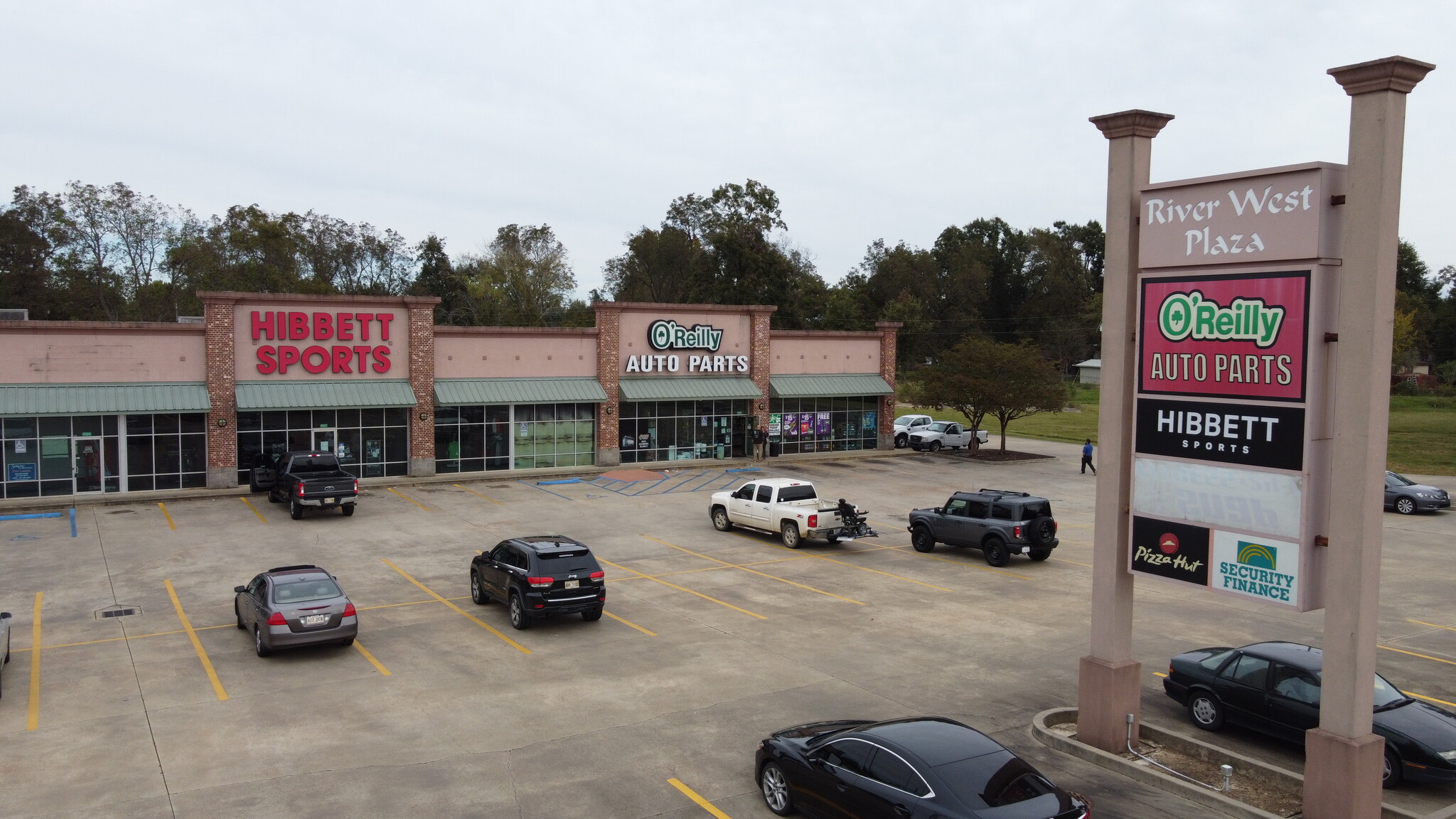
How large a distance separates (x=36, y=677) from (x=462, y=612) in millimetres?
7014

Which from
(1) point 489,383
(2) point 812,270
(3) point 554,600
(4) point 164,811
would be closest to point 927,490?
(1) point 489,383

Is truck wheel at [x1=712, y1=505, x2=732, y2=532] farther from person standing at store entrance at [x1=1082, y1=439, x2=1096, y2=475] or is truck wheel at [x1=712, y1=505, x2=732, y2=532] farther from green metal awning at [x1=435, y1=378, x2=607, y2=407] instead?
person standing at store entrance at [x1=1082, y1=439, x2=1096, y2=475]

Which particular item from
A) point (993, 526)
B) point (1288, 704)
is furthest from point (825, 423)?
point (1288, 704)

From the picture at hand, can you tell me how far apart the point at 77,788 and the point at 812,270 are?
4728 inches

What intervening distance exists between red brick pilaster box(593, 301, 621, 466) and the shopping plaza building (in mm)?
71

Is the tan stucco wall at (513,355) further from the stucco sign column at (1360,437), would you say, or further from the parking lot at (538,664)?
the stucco sign column at (1360,437)

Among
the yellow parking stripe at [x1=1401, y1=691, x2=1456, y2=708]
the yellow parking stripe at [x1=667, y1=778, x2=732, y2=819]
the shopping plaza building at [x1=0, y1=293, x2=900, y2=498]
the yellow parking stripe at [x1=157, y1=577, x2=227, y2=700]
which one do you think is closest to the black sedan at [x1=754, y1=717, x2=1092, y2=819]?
the yellow parking stripe at [x1=667, y1=778, x2=732, y2=819]

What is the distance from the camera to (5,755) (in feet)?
40.9

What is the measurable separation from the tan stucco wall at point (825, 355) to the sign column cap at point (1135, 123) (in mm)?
33722

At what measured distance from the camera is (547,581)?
59.6 ft

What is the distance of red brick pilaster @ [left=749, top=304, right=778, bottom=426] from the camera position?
4603 cm

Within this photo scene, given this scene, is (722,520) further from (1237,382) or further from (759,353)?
(1237,382)

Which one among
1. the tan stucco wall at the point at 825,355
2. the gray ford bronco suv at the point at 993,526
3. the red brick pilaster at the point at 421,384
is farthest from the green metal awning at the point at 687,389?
the gray ford bronco suv at the point at 993,526

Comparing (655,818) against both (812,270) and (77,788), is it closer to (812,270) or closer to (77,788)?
(77,788)
